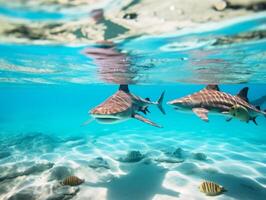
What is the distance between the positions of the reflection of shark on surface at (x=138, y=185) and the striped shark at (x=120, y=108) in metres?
2.63

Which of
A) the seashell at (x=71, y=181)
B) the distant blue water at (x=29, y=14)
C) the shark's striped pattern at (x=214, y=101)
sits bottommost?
the seashell at (x=71, y=181)

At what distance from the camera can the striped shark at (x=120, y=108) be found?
8.41 m

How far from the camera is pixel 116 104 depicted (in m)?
9.71

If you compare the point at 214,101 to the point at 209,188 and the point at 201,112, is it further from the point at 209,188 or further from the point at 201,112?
the point at 209,188

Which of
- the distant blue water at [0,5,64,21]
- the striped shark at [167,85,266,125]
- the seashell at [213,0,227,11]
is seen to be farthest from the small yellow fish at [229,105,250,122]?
the distant blue water at [0,5,64,21]

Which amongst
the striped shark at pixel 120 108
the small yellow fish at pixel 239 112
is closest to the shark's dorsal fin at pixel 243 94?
the small yellow fish at pixel 239 112

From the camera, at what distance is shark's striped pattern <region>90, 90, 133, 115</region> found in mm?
8480

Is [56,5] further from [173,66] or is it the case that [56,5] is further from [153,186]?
[173,66]

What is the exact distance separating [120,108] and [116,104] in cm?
48

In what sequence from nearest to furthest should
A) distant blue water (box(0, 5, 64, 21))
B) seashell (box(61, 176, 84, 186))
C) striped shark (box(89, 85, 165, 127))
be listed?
distant blue water (box(0, 5, 64, 21)) → striped shark (box(89, 85, 165, 127)) → seashell (box(61, 176, 84, 186))

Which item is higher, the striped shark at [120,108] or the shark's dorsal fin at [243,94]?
the shark's dorsal fin at [243,94]

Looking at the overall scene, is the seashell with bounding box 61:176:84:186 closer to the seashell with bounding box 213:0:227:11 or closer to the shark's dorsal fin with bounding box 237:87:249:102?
the shark's dorsal fin with bounding box 237:87:249:102

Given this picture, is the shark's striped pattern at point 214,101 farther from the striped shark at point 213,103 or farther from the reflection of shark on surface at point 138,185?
the reflection of shark on surface at point 138,185

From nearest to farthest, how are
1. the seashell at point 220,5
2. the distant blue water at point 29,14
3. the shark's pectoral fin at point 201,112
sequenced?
the seashell at point 220,5 → the distant blue water at point 29,14 → the shark's pectoral fin at point 201,112
